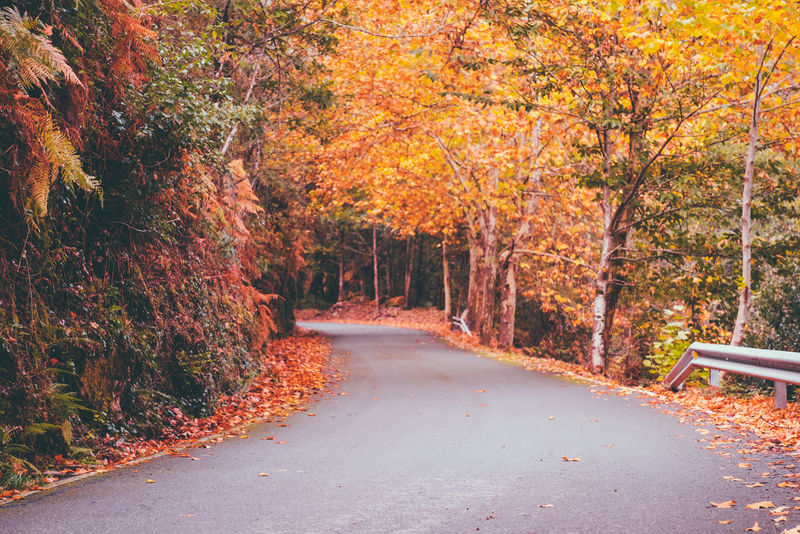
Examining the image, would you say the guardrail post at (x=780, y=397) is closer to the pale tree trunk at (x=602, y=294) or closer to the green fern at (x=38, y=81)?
the pale tree trunk at (x=602, y=294)

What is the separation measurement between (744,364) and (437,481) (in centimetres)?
613

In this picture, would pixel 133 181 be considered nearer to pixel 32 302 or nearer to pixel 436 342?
pixel 32 302

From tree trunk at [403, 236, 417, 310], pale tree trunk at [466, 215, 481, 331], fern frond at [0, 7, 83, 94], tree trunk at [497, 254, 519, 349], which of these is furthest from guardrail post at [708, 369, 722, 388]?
tree trunk at [403, 236, 417, 310]

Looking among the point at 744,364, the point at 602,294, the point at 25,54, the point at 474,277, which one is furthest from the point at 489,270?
the point at 25,54

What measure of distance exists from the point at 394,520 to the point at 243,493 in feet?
5.21

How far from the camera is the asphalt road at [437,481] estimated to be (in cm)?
518

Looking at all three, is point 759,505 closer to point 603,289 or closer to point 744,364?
point 744,364

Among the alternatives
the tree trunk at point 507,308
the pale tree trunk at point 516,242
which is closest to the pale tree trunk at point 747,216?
the pale tree trunk at point 516,242

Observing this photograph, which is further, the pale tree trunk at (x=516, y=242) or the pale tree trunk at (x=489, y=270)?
the pale tree trunk at (x=489, y=270)

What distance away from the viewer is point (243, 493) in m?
6.09

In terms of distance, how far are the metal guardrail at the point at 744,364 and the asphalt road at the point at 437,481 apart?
1243mm

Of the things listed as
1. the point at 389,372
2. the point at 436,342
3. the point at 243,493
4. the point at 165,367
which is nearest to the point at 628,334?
the point at 436,342

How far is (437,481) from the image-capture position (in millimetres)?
6578

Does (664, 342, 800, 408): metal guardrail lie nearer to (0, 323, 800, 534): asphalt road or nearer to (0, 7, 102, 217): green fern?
(0, 323, 800, 534): asphalt road
